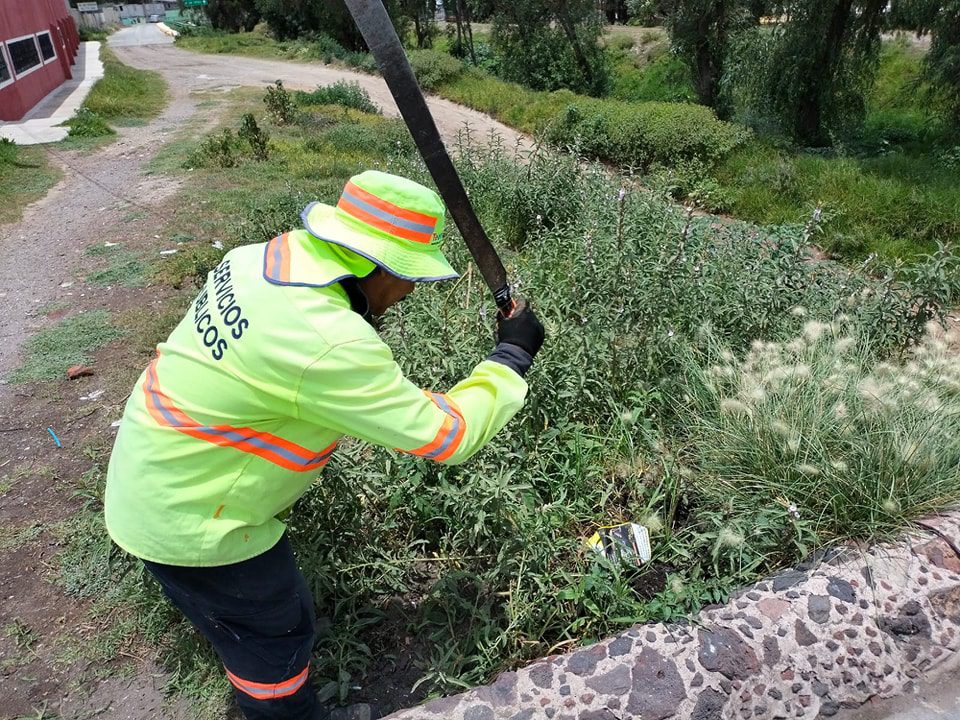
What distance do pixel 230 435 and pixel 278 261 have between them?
480mm

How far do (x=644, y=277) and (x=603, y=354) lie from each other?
69cm

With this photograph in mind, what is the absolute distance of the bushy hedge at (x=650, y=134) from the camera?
11172 millimetres

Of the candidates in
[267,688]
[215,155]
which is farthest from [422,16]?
[267,688]

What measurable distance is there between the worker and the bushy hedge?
29.9 feet

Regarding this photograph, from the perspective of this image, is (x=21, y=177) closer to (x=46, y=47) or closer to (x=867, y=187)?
(x=867, y=187)

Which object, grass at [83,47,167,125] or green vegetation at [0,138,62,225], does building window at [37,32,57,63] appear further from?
green vegetation at [0,138,62,225]

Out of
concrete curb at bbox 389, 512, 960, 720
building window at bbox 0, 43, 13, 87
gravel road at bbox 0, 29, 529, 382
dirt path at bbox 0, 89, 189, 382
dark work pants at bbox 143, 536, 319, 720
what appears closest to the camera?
dark work pants at bbox 143, 536, 319, 720

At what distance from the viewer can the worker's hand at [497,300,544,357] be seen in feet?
7.11

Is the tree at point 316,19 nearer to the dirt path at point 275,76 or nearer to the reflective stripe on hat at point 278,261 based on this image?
the dirt path at point 275,76

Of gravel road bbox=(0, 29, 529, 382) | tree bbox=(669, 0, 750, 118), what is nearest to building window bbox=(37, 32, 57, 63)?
gravel road bbox=(0, 29, 529, 382)

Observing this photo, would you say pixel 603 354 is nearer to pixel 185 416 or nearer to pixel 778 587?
pixel 778 587

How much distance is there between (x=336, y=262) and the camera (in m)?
1.78

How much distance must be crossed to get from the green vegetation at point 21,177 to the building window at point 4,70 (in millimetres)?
3711

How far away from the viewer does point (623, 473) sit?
10.0ft
